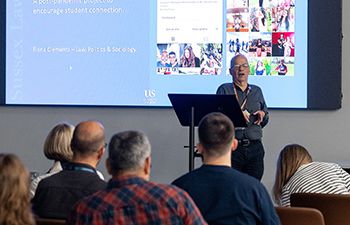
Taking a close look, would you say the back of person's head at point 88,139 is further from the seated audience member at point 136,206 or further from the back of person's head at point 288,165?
the back of person's head at point 288,165

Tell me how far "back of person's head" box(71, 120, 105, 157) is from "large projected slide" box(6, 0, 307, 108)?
327 cm

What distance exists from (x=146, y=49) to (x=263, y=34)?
1107 mm

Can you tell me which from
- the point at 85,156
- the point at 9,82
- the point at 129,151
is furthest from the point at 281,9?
the point at 129,151

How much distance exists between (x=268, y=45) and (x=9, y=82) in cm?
261

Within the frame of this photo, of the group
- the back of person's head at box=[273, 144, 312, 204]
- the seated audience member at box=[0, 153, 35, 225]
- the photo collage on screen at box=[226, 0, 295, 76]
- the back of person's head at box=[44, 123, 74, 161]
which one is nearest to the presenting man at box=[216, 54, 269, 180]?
the photo collage on screen at box=[226, 0, 295, 76]

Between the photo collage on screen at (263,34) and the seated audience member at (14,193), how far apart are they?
13.6 ft

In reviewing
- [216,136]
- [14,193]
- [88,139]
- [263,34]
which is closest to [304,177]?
[216,136]

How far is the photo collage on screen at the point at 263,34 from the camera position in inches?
Answer: 238

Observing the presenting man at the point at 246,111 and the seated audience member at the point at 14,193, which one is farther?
the presenting man at the point at 246,111

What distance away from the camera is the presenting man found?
546 cm

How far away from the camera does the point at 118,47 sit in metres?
6.53

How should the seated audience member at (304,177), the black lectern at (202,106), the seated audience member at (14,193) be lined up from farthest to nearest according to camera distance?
the black lectern at (202,106), the seated audience member at (304,177), the seated audience member at (14,193)

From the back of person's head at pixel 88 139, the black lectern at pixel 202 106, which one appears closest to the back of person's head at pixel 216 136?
the back of person's head at pixel 88 139

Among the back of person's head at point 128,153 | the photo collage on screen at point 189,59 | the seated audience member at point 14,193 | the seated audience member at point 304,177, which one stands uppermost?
the photo collage on screen at point 189,59
